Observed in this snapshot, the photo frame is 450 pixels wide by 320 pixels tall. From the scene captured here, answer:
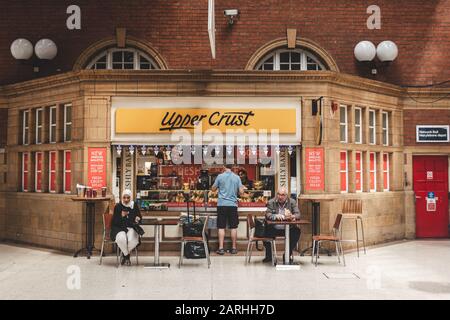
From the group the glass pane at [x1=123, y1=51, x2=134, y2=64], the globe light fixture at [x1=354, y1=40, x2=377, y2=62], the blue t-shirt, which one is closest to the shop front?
the blue t-shirt

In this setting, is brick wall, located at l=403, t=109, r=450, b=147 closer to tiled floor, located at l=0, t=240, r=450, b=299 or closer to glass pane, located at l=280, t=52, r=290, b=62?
glass pane, located at l=280, t=52, r=290, b=62

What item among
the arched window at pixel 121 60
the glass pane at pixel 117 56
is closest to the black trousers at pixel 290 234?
the arched window at pixel 121 60

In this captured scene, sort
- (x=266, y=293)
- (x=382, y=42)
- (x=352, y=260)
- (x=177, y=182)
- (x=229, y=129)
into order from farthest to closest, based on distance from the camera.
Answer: (x=382, y=42)
(x=177, y=182)
(x=229, y=129)
(x=352, y=260)
(x=266, y=293)

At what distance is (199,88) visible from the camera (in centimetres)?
1164

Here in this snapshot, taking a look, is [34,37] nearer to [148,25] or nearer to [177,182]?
[148,25]

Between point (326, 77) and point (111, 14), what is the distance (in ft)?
20.4

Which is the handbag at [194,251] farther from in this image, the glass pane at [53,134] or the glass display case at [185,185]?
the glass pane at [53,134]

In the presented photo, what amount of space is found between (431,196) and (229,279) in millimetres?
7979

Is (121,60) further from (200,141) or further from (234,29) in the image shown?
(200,141)

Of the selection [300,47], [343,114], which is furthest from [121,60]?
[343,114]

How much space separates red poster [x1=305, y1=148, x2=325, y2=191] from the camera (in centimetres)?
1166

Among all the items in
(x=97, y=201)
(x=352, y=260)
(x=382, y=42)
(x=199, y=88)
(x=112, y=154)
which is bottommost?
(x=352, y=260)

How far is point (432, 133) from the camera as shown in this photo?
14.2 metres
